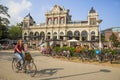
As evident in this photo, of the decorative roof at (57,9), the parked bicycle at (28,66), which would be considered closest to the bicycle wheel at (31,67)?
the parked bicycle at (28,66)

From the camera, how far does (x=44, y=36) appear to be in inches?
2365

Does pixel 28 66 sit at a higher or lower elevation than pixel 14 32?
lower

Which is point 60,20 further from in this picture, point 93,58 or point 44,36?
point 93,58

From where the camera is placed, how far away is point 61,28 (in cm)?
5784

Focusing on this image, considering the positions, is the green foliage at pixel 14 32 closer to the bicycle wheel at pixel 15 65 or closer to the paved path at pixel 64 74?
the paved path at pixel 64 74

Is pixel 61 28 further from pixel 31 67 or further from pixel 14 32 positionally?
pixel 31 67

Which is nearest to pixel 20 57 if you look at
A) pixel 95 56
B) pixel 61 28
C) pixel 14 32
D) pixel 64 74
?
pixel 64 74

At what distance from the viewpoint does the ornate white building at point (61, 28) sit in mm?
53969

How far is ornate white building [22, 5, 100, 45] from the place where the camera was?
177 feet

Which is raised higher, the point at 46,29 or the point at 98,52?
the point at 46,29

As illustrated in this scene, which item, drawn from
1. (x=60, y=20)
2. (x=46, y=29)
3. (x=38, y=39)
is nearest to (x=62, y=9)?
(x=60, y=20)

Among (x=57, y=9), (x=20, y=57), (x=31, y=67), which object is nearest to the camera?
(x=31, y=67)

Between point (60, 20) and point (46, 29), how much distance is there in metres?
5.95

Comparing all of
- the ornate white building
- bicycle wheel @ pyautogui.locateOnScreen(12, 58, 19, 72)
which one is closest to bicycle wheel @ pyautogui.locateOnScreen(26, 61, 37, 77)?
bicycle wheel @ pyautogui.locateOnScreen(12, 58, 19, 72)
